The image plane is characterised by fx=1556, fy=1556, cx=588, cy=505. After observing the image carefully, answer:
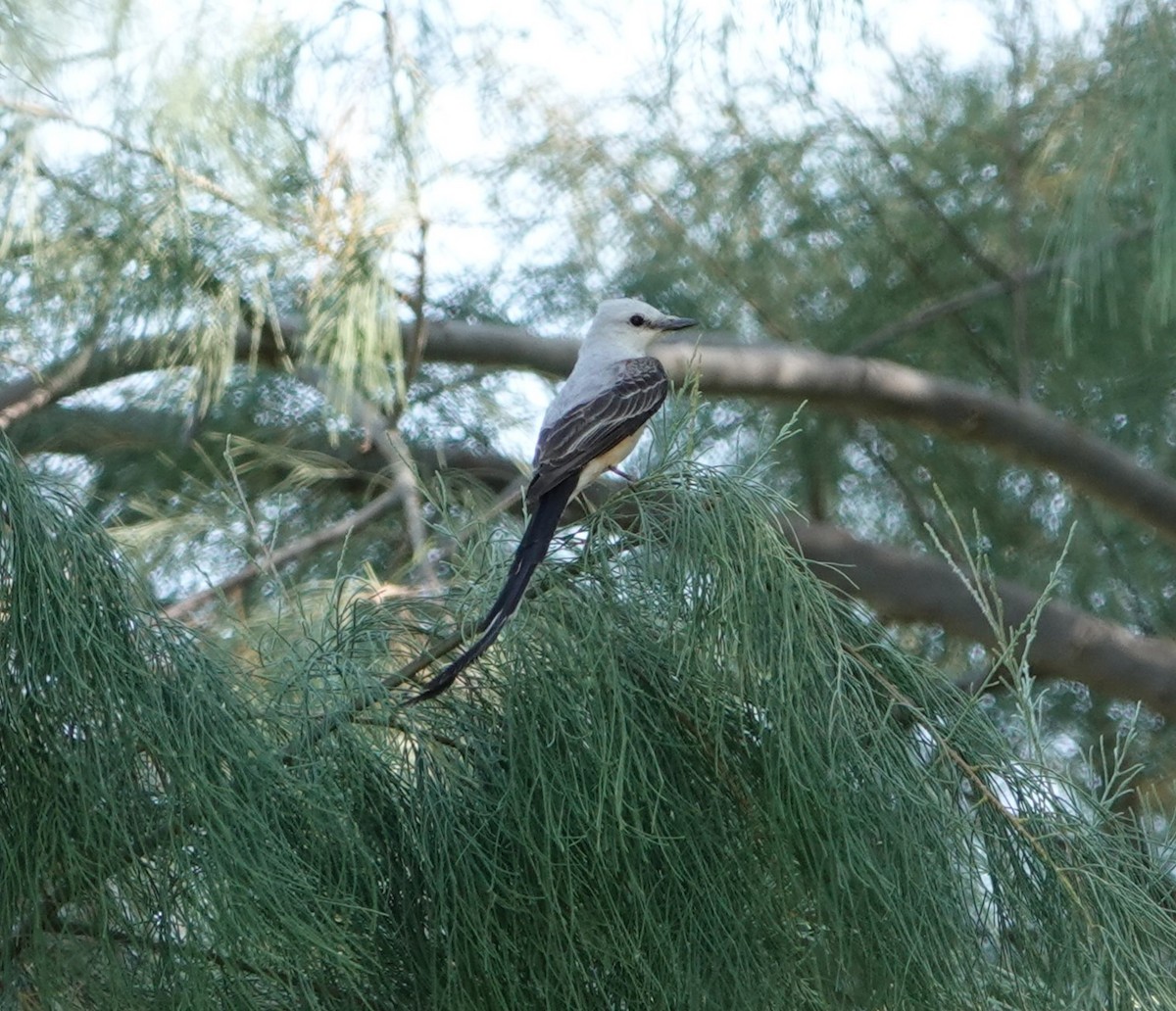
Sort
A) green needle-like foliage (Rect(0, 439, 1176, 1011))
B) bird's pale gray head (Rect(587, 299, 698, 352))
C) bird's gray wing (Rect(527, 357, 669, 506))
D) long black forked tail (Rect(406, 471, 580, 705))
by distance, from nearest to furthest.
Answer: green needle-like foliage (Rect(0, 439, 1176, 1011)) < long black forked tail (Rect(406, 471, 580, 705)) < bird's gray wing (Rect(527, 357, 669, 506)) < bird's pale gray head (Rect(587, 299, 698, 352))

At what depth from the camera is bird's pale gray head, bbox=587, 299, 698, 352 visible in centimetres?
221

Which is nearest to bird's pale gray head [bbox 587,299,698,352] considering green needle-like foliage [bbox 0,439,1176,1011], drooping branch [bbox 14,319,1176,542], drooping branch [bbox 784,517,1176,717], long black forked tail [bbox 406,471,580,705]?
drooping branch [bbox 14,319,1176,542]

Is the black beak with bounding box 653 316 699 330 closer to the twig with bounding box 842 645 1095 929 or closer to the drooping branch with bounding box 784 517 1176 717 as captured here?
the drooping branch with bounding box 784 517 1176 717

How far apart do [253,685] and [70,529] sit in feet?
0.67

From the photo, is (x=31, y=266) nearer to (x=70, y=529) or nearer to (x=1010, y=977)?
(x=70, y=529)

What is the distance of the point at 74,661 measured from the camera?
104 centimetres

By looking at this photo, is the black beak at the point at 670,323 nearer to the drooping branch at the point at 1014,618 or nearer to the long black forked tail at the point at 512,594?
the drooping branch at the point at 1014,618

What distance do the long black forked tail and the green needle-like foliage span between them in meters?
0.02

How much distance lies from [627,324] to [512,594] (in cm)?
107

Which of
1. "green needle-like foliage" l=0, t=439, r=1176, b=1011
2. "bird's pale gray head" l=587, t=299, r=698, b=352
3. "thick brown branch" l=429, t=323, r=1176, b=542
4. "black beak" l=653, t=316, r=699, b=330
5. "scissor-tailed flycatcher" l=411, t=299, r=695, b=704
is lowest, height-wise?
"green needle-like foliage" l=0, t=439, r=1176, b=1011

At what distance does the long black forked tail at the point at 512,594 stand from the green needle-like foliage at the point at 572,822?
24 mm

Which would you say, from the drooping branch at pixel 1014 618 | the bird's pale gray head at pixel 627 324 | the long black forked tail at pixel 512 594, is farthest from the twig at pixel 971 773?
the drooping branch at pixel 1014 618

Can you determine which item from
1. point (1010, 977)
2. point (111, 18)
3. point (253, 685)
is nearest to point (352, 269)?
point (111, 18)

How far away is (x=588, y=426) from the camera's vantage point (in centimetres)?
172
